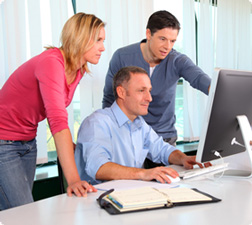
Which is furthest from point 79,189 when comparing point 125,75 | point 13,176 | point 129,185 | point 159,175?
point 125,75

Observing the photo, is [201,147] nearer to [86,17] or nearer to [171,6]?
[86,17]

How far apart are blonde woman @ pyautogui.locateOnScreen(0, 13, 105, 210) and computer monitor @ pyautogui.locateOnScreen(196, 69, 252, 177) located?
541mm

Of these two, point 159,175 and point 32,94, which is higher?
point 32,94

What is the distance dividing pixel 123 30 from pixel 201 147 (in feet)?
6.69

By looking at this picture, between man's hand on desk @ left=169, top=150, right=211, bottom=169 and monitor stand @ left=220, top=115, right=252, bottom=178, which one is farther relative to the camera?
man's hand on desk @ left=169, top=150, right=211, bottom=169

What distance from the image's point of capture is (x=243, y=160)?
178cm

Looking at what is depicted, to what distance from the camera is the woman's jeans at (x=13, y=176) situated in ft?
5.07

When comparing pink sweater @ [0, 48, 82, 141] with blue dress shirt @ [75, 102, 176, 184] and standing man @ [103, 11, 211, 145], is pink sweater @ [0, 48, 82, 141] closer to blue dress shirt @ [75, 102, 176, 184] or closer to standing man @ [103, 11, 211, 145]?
blue dress shirt @ [75, 102, 176, 184]

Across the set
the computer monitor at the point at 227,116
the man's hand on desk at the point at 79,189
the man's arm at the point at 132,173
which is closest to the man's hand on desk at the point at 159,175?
the man's arm at the point at 132,173

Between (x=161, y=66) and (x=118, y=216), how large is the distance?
1.42 metres

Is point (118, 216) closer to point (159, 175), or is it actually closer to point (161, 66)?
point (159, 175)

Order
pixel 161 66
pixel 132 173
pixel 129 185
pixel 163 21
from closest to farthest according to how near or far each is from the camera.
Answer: pixel 129 185 → pixel 132 173 → pixel 163 21 → pixel 161 66

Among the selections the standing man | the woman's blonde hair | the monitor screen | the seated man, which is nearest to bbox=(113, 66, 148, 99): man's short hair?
the seated man

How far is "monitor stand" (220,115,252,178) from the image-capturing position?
1.46 meters
